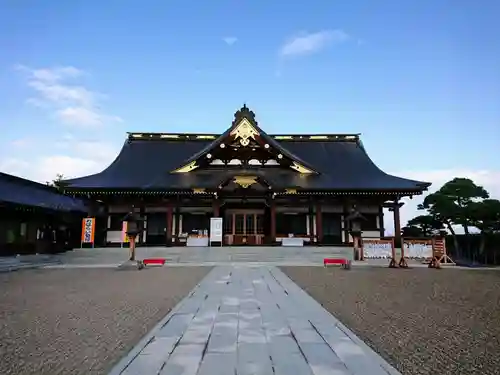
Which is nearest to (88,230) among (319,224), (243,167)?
(243,167)

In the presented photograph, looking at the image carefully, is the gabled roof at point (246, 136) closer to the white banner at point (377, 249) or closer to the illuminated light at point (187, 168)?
the illuminated light at point (187, 168)

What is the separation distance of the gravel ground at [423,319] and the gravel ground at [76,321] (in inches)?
122

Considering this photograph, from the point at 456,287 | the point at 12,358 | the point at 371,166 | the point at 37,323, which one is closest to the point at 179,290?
the point at 37,323

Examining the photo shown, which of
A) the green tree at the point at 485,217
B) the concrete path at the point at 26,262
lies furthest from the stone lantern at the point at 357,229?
the concrete path at the point at 26,262

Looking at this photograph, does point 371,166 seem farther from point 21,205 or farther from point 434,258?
point 21,205

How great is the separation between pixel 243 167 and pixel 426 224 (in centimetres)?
1761

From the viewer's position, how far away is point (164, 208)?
892 inches

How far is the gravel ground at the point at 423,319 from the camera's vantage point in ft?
12.3

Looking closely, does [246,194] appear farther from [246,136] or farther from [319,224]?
[319,224]

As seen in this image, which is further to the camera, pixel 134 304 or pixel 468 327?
pixel 134 304

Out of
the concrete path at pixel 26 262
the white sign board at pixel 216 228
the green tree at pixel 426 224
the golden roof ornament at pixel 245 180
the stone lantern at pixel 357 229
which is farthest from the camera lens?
the green tree at pixel 426 224

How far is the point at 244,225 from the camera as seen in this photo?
2289cm

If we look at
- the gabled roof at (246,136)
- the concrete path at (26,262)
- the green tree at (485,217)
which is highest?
the gabled roof at (246,136)

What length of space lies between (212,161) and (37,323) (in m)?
19.1
